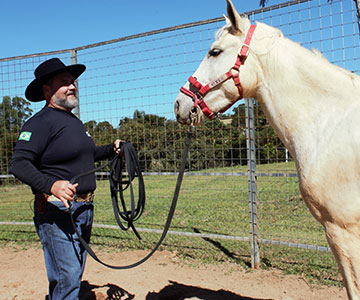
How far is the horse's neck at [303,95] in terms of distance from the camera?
2.05 meters

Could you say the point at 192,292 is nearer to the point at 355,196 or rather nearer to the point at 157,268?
the point at 157,268

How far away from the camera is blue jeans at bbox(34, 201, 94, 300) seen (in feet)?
8.11

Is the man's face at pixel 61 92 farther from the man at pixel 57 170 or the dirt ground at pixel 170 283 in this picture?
the dirt ground at pixel 170 283

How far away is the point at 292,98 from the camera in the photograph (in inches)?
84.8

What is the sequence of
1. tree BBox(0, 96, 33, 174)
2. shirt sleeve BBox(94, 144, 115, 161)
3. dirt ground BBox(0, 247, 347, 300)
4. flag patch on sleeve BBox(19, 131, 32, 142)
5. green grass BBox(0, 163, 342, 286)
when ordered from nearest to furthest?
1. flag patch on sleeve BBox(19, 131, 32, 142)
2. shirt sleeve BBox(94, 144, 115, 161)
3. dirt ground BBox(0, 247, 347, 300)
4. green grass BBox(0, 163, 342, 286)
5. tree BBox(0, 96, 33, 174)

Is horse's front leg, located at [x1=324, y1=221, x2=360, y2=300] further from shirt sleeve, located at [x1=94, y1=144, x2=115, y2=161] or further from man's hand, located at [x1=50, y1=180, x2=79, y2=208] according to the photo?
shirt sleeve, located at [x1=94, y1=144, x2=115, y2=161]

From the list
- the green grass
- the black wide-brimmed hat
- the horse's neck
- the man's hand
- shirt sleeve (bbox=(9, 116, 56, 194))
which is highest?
the black wide-brimmed hat

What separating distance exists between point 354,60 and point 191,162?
2512 mm

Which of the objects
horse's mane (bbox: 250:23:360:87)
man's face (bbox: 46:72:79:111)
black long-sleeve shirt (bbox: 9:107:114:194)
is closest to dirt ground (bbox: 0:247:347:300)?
black long-sleeve shirt (bbox: 9:107:114:194)

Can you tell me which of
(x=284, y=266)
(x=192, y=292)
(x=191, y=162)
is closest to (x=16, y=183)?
(x=191, y=162)

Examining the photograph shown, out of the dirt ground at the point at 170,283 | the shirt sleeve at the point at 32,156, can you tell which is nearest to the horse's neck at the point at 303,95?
the shirt sleeve at the point at 32,156

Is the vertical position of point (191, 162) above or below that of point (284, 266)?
above

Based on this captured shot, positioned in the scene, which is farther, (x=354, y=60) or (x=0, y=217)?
(x=0, y=217)

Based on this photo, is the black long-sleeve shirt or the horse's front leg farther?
the black long-sleeve shirt
